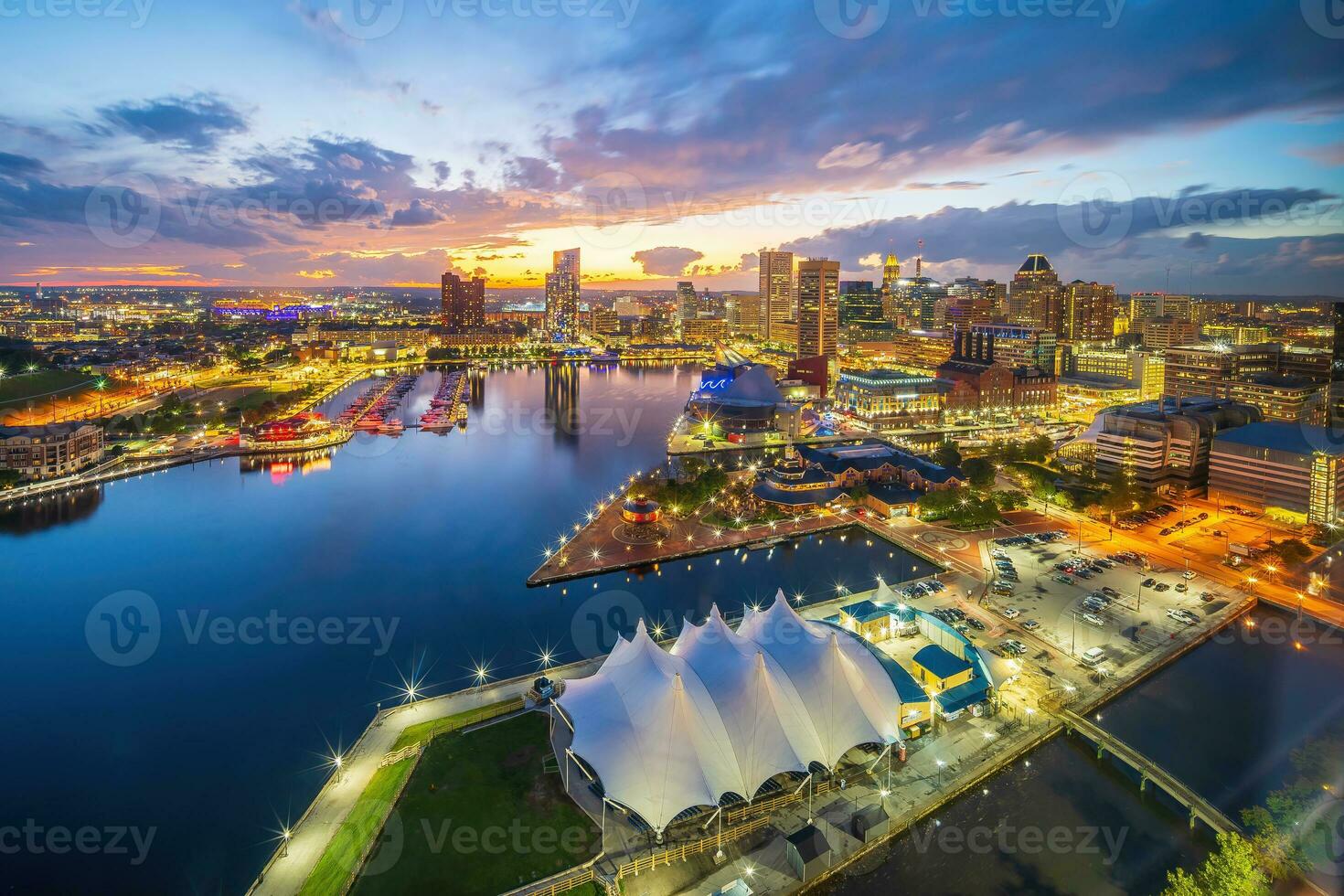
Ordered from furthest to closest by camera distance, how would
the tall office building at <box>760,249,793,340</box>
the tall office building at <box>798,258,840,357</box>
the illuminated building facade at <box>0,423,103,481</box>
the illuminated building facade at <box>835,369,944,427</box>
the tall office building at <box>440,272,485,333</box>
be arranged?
the tall office building at <box>440,272,485,333</box>, the tall office building at <box>760,249,793,340</box>, the tall office building at <box>798,258,840,357</box>, the illuminated building facade at <box>835,369,944,427</box>, the illuminated building facade at <box>0,423,103,481</box>

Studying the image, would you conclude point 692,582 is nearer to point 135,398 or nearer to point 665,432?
point 665,432

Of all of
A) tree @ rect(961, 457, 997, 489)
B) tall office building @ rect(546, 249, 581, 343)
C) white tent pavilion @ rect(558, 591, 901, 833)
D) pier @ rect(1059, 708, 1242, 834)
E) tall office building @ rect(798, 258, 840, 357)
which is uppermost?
tall office building @ rect(546, 249, 581, 343)

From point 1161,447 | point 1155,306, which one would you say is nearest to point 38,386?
point 1161,447

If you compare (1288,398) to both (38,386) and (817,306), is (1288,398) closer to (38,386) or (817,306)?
(817,306)

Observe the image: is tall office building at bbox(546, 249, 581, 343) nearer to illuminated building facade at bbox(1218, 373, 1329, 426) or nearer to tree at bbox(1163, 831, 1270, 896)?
illuminated building facade at bbox(1218, 373, 1329, 426)

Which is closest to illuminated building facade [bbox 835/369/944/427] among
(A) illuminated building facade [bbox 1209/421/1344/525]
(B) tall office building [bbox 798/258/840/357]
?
(A) illuminated building facade [bbox 1209/421/1344/525]

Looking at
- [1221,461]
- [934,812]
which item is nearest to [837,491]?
[1221,461]

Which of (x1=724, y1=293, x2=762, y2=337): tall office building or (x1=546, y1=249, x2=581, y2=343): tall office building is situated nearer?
(x1=724, y1=293, x2=762, y2=337): tall office building
